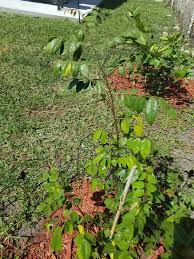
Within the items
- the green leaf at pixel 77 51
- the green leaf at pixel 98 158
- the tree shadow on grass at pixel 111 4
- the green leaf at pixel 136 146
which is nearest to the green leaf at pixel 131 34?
the green leaf at pixel 77 51

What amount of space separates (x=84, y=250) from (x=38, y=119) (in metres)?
3.36

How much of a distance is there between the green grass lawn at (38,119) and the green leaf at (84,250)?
133 cm

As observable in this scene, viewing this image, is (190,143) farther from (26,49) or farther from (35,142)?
(26,49)

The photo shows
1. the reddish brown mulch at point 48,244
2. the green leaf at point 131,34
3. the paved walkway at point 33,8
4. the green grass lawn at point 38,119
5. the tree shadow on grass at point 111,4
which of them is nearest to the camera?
the green leaf at point 131,34

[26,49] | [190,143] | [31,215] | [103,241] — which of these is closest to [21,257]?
[31,215]

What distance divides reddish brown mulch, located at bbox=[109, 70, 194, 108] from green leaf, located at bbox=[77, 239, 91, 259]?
4119 millimetres

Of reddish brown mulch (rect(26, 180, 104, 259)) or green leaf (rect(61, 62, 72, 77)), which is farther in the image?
reddish brown mulch (rect(26, 180, 104, 259))

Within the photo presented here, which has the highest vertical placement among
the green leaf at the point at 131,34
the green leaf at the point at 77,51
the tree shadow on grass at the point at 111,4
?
the tree shadow on grass at the point at 111,4

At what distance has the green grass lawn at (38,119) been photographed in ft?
13.5

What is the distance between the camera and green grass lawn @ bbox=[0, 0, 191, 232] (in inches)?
162

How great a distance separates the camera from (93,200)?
344 cm

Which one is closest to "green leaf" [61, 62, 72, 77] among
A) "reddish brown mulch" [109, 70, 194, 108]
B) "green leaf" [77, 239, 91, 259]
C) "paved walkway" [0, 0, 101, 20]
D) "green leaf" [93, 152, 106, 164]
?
"green leaf" [93, 152, 106, 164]

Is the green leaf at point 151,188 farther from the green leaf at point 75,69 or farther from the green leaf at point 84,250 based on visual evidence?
the green leaf at point 75,69

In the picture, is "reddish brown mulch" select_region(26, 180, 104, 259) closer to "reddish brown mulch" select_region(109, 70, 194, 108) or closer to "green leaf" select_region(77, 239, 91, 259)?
"green leaf" select_region(77, 239, 91, 259)
